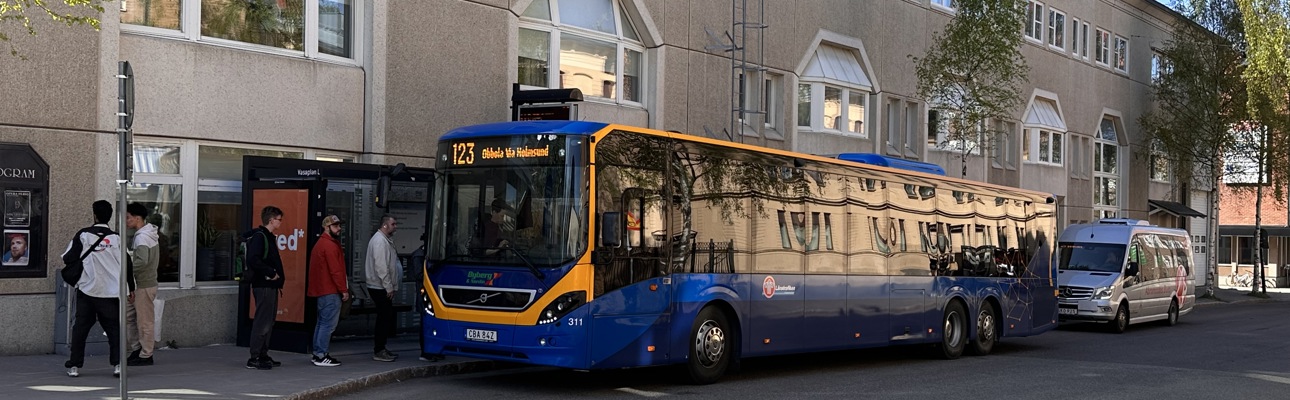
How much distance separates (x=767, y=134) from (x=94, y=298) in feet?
55.2

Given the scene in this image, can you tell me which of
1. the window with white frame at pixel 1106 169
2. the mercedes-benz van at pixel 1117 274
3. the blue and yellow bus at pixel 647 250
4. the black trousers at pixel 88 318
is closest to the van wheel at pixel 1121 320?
the mercedes-benz van at pixel 1117 274

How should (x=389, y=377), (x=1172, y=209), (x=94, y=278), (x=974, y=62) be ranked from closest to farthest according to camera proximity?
(x=94, y=278) → (x=389, y=377) → (x=974, y=62) → (x=1172, y=209)

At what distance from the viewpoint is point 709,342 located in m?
13.4

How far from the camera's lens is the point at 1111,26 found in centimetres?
4497

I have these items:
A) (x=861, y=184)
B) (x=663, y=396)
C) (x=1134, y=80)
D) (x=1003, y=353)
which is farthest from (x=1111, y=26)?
(x=663, y=396)

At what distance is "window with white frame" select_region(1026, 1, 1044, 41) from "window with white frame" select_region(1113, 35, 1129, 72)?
763 centimetres

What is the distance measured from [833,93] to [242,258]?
54.8ft

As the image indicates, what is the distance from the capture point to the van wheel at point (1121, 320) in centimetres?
2422

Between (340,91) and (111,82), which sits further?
(340,91)

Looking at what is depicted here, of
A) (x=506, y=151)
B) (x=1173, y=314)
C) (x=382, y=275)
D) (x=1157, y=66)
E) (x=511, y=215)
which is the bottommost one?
(x=1173, y=314)

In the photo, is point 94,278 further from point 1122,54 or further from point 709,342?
point 1122,54

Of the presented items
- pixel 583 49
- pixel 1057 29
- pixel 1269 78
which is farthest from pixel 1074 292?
pixel 1269 78

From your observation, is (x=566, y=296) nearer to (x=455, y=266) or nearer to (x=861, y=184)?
(x=455, y=266)

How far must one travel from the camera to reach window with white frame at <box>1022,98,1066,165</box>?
38.9 metres
